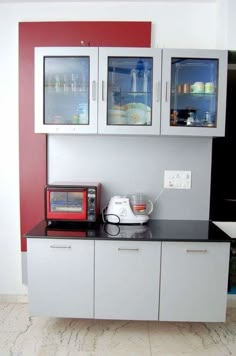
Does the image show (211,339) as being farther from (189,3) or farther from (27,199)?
(189,3)

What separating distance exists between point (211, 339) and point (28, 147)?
2.08m

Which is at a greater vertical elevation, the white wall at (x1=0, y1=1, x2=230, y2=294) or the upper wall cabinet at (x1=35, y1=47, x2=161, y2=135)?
the white wall at (x1=0, y1=1, x2=230, y2=294)

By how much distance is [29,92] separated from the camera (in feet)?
7.75

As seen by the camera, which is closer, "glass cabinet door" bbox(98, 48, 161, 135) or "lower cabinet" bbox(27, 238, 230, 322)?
"lower cabinet" bbox(27, 238, 230, 322)

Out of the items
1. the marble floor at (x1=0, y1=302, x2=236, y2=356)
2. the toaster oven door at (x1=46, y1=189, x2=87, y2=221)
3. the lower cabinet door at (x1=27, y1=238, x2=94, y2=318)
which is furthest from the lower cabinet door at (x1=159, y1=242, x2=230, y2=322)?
the toaster oven door at (x1=46, y1=189, x2=87, y2=221)

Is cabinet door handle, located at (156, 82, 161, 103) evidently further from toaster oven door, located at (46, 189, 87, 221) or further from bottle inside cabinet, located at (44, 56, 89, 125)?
toaster oven door, located at (46, 189, 87, 221)

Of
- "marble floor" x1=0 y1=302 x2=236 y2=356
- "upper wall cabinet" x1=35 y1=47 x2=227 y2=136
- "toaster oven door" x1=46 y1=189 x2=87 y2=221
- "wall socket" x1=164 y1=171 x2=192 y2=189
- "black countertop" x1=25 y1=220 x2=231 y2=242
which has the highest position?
"upper wall cabinet" x1=35 y1=47 x2=227 y2=136

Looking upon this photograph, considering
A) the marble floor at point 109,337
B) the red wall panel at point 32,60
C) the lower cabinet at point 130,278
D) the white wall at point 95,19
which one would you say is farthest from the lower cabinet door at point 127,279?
the white wall at point 95,19

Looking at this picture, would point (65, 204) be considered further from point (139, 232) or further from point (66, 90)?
point (66, 90)

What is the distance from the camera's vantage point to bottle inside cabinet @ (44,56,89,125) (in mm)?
2090

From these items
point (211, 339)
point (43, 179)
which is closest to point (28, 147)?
point (43, 179)

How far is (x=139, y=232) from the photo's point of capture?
2037 millimetres

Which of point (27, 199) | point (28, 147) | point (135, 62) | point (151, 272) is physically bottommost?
point (151, 272)

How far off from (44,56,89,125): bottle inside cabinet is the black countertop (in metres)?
0.78
